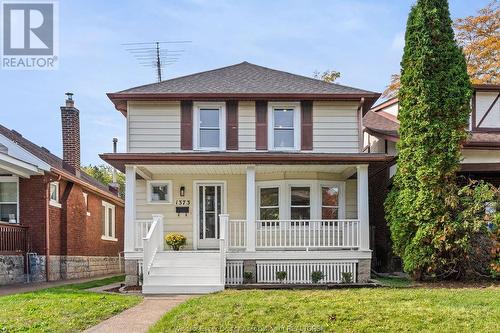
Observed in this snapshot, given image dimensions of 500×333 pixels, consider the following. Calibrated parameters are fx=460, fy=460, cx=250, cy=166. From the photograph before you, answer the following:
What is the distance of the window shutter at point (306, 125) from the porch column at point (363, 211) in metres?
1.94

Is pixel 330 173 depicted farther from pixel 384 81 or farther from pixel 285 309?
pixel 384 81

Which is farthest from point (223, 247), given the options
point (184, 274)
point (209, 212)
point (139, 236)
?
point (209, 212)

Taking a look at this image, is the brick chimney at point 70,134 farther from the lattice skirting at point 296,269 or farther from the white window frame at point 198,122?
the lattice skirting at point 296,269

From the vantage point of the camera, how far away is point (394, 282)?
11344 millimetres

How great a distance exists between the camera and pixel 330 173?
45.4 feet

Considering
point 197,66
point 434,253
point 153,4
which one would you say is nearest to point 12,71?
point 153,4

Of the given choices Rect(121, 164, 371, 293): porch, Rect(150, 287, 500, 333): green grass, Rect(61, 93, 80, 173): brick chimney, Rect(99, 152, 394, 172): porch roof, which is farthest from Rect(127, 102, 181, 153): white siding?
Rect(150, 287, 500, 333): green grass

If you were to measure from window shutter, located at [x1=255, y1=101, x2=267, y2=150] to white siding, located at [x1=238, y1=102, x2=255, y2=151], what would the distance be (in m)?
0.12

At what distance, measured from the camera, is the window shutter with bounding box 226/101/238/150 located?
1366 centimetres

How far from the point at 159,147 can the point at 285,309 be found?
7.55 metres

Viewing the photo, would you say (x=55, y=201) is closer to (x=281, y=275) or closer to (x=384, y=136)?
(x=281, y=275)

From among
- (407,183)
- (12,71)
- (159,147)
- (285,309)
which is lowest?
(285,309)

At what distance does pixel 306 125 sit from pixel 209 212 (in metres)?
3.92

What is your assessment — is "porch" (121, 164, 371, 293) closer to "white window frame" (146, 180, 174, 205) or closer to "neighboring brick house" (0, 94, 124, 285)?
"white window frame" (146, 180, 174, 205)
